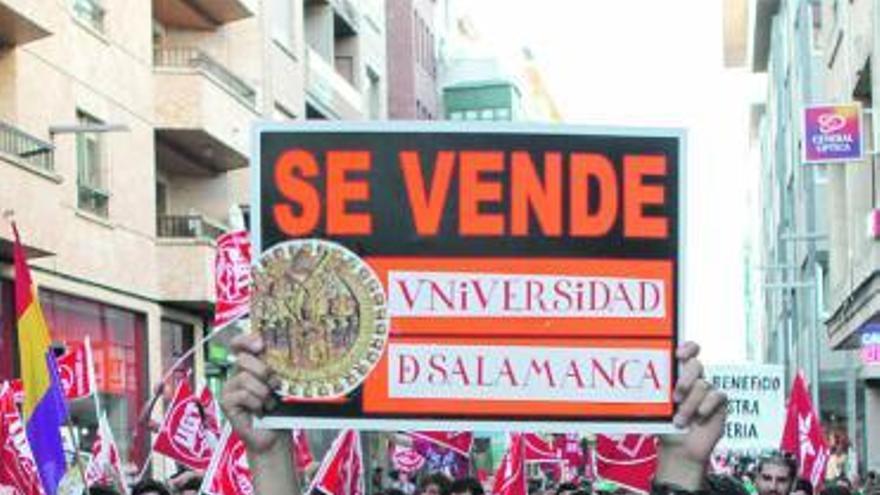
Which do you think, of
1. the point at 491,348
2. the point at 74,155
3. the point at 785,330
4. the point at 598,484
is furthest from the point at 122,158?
the point at 785,330

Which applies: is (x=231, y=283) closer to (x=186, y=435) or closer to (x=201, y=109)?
(x=186, y=435)

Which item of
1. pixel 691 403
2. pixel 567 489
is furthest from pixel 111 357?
pixel 691 403

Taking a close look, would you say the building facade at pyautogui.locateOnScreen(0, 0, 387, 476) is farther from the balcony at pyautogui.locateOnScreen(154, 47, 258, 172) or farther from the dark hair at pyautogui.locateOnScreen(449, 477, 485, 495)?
the dark hair at pyautogui.locateOnScreen(449, 477, 485, 495)

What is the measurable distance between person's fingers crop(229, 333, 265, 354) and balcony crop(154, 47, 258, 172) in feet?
74.1

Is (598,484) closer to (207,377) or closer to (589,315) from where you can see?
(589,315)

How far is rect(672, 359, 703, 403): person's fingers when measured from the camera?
4785 millimetres

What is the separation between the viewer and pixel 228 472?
9969mm

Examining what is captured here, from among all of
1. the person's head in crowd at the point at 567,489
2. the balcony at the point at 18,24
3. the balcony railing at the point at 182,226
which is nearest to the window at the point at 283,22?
the balcony railing at the point at 182,226

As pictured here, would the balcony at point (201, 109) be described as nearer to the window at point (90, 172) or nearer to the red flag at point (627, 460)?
the window at point (90, 172)

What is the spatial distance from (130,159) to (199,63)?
9.80ft

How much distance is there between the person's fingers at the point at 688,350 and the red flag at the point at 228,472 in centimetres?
526

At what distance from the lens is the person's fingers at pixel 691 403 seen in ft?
15.5

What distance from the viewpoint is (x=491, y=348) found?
16.6ft

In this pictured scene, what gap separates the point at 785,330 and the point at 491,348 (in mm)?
56448
